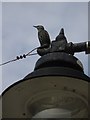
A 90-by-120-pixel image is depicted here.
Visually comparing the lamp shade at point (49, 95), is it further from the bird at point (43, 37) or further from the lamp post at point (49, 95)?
the bird at point (43, 37)

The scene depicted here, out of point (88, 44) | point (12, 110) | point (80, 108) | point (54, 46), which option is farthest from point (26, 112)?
point (88, 44)

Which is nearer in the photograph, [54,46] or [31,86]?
[31,86]

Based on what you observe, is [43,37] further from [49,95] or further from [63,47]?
[49,95]

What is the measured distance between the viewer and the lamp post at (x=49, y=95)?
124cm

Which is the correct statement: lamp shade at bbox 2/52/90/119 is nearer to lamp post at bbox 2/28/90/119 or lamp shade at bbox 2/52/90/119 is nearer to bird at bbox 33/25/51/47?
lamp post at bbox 2/28/90/119

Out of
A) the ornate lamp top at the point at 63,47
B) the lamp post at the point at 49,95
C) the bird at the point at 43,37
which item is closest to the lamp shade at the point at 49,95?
the lamp post at the point at 49,95

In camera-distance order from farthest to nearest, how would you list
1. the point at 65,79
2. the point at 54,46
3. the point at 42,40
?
the point at 42,40 < the point at 54,46 < the point at 65,79

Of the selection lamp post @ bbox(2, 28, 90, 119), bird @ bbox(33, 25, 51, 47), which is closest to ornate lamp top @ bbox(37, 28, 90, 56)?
bird @ bbox(33, 25, 51, 47)

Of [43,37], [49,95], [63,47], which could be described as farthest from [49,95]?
[43,37]

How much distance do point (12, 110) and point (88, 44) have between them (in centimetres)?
51

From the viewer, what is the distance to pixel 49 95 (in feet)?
4.17

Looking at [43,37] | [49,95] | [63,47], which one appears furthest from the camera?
[43,37]

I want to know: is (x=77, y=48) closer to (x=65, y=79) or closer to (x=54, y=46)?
(x=54, y=46)

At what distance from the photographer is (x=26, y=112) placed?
4.30ft
